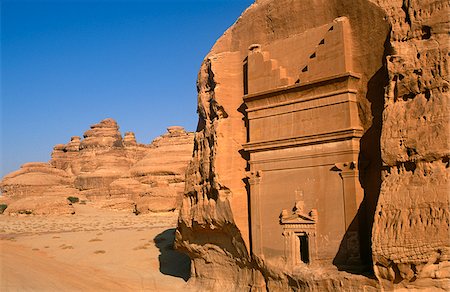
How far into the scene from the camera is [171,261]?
22.6 meters

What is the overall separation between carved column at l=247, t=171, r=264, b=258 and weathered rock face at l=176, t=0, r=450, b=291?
78mm

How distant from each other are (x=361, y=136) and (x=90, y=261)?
1689 cm

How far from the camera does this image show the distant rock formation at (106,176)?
47000mm

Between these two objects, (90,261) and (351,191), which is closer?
(351,191)

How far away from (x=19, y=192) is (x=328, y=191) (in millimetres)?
64169

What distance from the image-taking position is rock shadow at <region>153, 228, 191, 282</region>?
20475 millimetres

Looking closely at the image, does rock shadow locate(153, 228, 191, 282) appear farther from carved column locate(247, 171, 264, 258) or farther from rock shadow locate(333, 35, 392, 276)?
rock shadow locate(333, 35, 392, 276)

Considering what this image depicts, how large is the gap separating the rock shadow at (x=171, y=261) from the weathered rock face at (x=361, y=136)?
8.85 ft

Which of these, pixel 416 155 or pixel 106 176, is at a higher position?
pixel 106 176

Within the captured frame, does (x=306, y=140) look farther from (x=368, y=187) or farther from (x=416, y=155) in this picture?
(x=416, y=155)

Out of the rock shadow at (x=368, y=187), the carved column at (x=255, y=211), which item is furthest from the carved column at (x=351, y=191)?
the carved column at (x=255, y=211)

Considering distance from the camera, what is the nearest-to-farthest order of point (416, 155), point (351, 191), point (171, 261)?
point (416, 155), point (351, 191), point (171, 261)

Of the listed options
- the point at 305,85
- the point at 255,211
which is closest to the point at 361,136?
the point at 305,85

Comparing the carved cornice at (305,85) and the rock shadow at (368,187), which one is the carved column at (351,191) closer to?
the rock shadow at (368,187)
